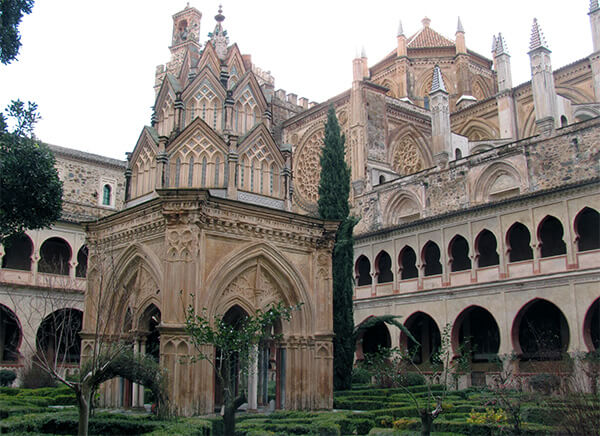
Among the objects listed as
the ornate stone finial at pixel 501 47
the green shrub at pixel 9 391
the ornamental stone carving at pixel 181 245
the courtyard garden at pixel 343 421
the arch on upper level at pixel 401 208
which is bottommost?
the courtyard garden at pixel 343 421

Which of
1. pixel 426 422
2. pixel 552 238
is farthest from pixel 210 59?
pixel 552 238

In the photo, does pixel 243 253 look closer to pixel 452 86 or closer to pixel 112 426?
pixel 112 426

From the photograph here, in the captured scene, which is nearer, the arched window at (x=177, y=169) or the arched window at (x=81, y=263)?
the arched window at (x=177, y=169)

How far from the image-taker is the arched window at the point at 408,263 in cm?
3106

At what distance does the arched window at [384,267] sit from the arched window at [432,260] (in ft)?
6.80

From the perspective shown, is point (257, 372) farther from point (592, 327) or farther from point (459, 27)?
point (459, 27)

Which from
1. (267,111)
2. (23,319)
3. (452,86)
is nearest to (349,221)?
(267,111)

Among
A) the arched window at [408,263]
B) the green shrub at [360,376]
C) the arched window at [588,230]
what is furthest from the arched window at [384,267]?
the arched window at [588,230]

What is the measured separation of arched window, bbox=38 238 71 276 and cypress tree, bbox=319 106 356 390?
14961 mm

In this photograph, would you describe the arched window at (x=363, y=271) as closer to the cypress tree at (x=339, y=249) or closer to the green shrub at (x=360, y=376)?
the green shrub at (x=360, y=376)

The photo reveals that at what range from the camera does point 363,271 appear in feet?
111

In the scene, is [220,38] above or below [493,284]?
above

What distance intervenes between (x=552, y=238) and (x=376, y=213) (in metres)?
9.99

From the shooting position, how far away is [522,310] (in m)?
25.1
